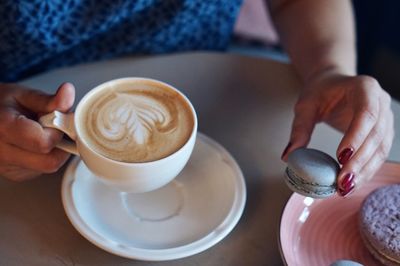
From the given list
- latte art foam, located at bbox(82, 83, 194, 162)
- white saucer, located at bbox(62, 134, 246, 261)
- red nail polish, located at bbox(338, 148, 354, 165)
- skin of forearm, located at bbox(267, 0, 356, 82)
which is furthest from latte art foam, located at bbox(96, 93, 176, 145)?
skin of forearm, located at bbox(267, 0, 356, 82)

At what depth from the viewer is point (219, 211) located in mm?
780

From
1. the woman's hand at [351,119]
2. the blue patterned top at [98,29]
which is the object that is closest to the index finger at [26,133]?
the blue patterned top at [98,29]

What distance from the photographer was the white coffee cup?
669mm

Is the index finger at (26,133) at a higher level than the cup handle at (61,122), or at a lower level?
lower

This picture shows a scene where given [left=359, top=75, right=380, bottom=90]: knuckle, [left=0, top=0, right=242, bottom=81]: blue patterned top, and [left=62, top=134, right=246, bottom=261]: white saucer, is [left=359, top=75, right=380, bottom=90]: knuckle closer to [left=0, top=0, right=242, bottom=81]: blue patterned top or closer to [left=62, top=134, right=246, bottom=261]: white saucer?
[left=62, top=134, right=246, bottom=261]: white saucer

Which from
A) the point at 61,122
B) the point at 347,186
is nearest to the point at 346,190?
the point at 347,186

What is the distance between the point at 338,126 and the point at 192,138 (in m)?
0.30

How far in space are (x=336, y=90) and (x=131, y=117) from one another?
12.7 inches

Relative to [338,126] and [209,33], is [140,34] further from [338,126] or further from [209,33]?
[338,126]

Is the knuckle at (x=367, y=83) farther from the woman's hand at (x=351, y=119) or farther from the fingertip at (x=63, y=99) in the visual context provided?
the fingertip at (x=63, y=99)

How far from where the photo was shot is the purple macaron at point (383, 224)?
0.69 metres

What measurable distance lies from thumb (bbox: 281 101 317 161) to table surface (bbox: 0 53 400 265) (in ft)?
0.21

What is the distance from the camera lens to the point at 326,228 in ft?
2.54

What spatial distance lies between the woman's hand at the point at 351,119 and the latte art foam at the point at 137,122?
0.54 feet
